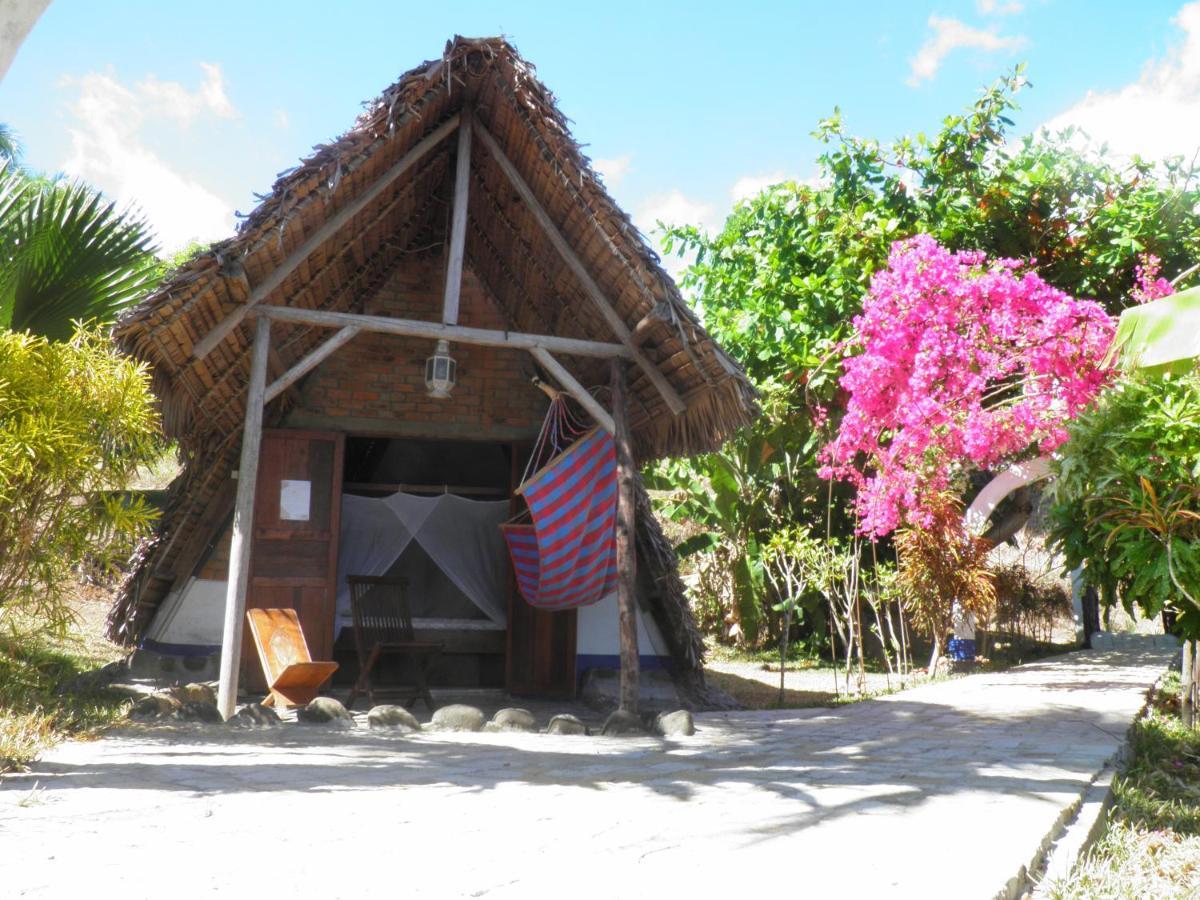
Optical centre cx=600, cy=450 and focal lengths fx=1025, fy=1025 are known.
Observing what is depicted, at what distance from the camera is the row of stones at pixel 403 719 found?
A: 5137 mm

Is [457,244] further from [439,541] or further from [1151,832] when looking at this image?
[1151,832]

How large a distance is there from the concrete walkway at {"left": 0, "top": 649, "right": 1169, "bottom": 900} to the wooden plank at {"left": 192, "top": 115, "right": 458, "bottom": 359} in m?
2.08

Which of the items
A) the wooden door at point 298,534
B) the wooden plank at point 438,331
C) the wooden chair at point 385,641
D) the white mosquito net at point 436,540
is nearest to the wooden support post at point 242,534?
the wooden plank at point 438,331

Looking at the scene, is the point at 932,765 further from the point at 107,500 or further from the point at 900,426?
the point at 900,426

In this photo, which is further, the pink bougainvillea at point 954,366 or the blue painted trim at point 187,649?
the pink bougainvillea at point 954,366

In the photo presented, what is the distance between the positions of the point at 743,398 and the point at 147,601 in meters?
4.47

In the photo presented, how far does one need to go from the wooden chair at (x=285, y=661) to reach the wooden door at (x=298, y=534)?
0.48 meters

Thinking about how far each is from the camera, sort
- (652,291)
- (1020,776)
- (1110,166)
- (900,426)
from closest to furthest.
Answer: (1020,776)
(652,291)
(900,426)
(1110,166)

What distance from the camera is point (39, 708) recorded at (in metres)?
4.39

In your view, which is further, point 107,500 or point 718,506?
point 718,506

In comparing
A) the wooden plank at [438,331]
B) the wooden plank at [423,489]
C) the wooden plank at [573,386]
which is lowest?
the wooden plank at [423,489]

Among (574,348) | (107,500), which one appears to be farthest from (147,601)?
(574,348)

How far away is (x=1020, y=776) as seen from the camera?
3787 mm

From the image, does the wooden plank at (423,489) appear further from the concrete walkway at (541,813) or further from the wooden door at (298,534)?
the concrete walkway at (541,813)
